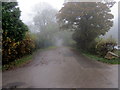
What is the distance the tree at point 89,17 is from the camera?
1105 centimetres

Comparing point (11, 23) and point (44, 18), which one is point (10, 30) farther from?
point (44, 18)

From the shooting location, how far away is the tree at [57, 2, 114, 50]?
36.3 ft

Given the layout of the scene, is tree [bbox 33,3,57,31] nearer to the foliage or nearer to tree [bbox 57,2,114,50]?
tree [bbox 57,2,114,50]

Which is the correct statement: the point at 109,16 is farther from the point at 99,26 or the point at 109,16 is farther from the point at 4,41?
the point at 4,41

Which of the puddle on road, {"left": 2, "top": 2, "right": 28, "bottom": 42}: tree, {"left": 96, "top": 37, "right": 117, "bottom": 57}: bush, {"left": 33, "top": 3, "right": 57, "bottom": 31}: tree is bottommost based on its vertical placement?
the puddle on road

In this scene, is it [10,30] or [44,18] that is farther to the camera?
[44,18]

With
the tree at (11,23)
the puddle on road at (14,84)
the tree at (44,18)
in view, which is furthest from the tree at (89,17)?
the puddle on road at (14,84)

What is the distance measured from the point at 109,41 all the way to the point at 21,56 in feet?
23.6

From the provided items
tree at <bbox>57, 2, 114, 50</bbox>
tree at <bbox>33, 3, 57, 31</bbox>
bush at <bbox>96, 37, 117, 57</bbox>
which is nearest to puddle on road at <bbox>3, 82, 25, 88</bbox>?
bush at <bbox>96, 37, 117, 57</bbox>

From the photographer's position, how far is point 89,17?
1216 cm

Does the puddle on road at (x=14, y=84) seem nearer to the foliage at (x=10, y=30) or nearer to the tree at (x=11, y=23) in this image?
the foliage at (x=10, y=30)

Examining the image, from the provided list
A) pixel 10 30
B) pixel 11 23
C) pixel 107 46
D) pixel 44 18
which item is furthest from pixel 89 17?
pixel 44 18

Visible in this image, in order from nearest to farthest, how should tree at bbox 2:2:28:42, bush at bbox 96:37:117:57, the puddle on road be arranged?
the puddle on road, tree at bbox 2:2:28:42, bush at bbox 96:37:117:57

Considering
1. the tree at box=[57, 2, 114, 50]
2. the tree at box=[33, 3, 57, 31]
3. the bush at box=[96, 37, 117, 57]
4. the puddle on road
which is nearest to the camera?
the puddle on road
